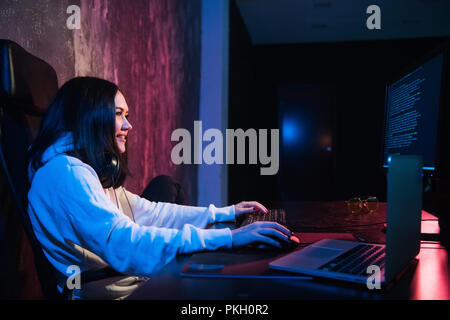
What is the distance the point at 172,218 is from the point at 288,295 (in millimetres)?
909

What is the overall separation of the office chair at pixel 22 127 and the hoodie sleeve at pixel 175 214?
0.48 metres

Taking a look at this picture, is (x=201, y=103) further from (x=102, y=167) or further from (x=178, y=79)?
(x=102, y=167)

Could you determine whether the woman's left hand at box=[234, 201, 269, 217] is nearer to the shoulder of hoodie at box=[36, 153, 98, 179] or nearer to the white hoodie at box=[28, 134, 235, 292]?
the white hoodie at box=[28, 134, 235, 292]

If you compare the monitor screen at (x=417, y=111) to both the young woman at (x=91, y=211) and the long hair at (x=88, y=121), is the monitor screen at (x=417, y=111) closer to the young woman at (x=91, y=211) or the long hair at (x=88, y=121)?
the young woman at (x=91, y=211)

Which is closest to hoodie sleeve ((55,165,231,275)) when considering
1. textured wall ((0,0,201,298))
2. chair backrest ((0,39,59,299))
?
chair backrest ((0,39,59,299))

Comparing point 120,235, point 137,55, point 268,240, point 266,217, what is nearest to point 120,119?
point 120,235

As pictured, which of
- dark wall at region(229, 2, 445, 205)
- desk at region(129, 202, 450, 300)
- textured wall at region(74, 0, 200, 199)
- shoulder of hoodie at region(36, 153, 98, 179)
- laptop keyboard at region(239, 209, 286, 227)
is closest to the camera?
desk at region(129, 202, 450, 300)

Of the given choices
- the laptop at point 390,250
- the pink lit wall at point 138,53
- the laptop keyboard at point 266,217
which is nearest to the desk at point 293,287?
the laptop at point 390,250

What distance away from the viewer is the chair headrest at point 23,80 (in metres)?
0.80

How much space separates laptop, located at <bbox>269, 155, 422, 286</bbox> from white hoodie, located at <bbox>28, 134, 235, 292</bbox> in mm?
221

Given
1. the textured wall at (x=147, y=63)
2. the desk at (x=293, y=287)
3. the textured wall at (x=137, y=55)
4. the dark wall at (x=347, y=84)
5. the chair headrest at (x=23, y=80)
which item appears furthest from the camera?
the dark wall at (x=347, y=84)

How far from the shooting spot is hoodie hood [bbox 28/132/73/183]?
0.97 metres

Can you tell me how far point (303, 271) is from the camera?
64cm

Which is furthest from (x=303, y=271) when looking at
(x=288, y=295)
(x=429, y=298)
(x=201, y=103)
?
(x=201, y=103)
